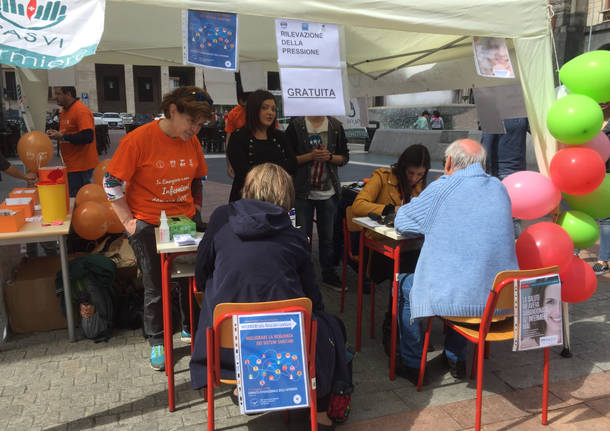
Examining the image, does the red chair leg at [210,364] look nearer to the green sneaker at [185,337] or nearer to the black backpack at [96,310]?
the green sneaker at [185,337]

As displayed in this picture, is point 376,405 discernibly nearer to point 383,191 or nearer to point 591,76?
point 383,191

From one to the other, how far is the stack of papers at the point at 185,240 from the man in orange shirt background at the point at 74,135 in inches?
105

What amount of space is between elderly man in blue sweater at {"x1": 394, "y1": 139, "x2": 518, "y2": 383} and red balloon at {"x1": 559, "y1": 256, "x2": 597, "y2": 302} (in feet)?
2.21

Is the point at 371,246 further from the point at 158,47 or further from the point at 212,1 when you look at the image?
the point at 158,47

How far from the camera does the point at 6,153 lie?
14320mm

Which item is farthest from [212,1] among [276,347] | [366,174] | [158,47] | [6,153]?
[6,153]

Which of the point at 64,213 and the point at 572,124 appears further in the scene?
the point at 64,213

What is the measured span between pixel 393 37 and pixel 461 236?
2.82 m

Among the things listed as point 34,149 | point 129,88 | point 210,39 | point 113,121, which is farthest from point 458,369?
point 129,88

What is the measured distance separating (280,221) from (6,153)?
589 inches

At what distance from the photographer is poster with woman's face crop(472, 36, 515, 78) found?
3.20 metres

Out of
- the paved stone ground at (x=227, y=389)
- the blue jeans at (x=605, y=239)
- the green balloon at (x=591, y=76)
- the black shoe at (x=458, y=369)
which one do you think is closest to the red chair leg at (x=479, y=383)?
the paved stone ground at (x=227, y=389)

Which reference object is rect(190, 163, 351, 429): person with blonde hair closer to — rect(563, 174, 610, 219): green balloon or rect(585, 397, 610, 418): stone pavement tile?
rect(585, 397, 610, 418): stone pavement tile

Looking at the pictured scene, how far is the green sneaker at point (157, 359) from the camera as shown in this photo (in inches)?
122
